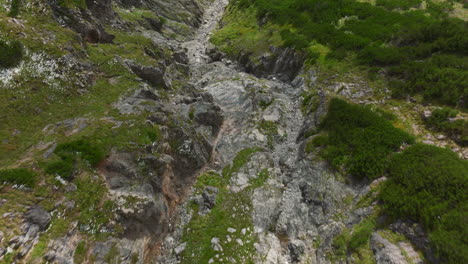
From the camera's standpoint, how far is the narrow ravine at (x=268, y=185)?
15.2 meters

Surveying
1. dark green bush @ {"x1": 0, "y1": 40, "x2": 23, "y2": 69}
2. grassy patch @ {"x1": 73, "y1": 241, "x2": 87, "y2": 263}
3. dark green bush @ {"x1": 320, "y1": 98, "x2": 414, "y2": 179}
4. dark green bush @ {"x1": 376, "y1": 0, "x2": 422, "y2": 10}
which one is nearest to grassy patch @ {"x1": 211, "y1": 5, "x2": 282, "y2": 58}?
dark green bush @ {"x1": 376, "y1": 0, "x2": 422, "y2": 10}

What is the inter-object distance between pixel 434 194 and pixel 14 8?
3633 centimetres

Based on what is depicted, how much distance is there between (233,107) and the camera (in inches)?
1096

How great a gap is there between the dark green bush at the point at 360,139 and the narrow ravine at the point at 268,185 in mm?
1751

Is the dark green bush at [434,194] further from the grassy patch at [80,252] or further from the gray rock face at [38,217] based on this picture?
the gray rock face at [38,217]

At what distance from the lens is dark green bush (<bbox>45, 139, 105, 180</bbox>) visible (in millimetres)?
13117

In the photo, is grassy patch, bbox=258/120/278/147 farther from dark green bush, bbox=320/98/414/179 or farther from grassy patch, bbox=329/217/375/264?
grassy patch, bbox=329/217/375/264

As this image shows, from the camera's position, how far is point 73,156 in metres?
14.1

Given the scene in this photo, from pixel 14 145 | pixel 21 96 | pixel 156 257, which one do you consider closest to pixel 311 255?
pixel 156 257

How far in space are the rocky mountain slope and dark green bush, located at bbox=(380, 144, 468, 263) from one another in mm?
299

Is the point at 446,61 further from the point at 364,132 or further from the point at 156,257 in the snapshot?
the point at 156,257

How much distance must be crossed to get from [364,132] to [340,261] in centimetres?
1022

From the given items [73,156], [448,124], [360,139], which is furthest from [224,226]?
[448,124]

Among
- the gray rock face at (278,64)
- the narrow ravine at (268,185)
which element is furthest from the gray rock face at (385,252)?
the gray rock face at (278,64)
